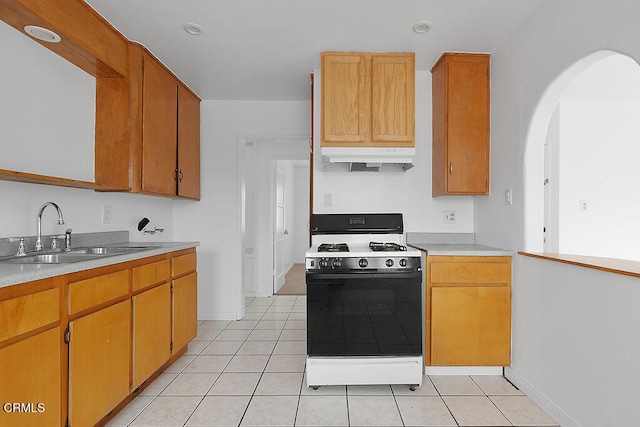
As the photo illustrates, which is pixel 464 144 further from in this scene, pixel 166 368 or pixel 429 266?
pixel 166 368

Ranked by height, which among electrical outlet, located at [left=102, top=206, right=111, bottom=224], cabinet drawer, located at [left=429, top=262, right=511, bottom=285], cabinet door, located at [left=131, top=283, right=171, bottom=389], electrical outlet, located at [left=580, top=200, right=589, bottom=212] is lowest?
cabinet door, located at [left=131, top=283, right=171, bottom=389]

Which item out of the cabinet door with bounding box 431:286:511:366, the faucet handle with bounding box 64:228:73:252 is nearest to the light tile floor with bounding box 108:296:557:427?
the cabinet door with bounding box 431:286:511:366

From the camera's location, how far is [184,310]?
111 inches

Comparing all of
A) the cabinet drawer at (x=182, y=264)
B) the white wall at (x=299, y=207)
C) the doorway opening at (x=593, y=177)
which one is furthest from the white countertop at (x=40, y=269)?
the white wall at (x=299, y=207)

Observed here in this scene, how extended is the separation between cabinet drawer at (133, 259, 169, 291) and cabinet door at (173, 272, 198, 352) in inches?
7.8

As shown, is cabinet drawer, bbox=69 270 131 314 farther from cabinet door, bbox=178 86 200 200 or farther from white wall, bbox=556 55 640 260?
white wall, bbox=556 55 640 260

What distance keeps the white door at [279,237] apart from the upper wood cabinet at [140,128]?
2332 mm

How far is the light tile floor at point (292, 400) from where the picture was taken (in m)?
1.97

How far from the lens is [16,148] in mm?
1917

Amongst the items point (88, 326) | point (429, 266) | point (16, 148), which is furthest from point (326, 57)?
point (88, 326)

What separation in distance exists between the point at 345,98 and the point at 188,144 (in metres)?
1.61

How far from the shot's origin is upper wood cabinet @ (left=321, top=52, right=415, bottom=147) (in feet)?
9.12

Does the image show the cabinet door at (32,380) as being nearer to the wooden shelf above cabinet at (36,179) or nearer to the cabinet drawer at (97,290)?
the cabinet drawer at (97,290)

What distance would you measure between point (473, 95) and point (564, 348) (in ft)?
6.03
